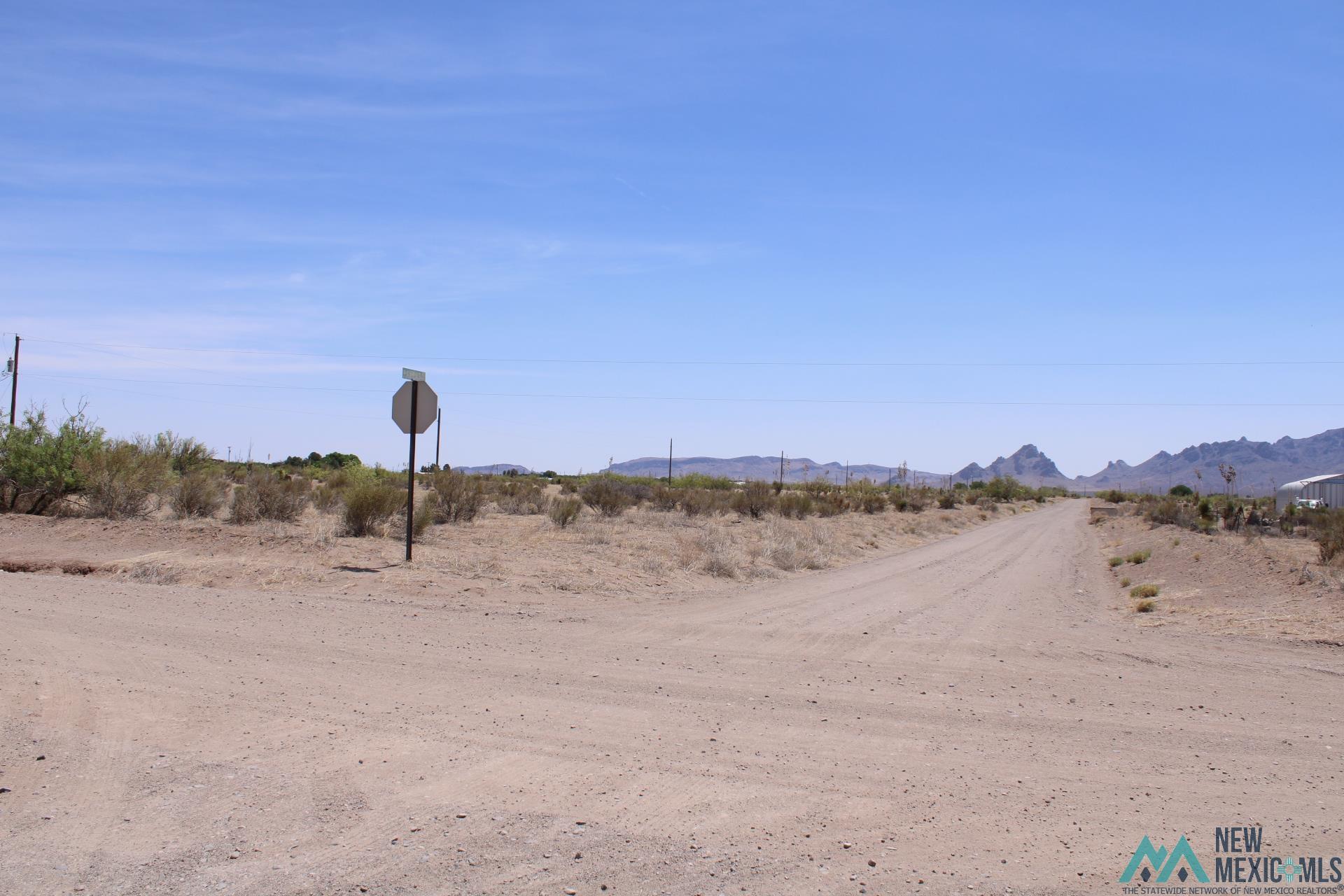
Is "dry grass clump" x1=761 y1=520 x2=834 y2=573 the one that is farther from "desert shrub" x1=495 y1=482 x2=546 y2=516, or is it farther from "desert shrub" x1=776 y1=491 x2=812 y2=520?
"desert shrub" x1=776 y1=491 x2=812 y2=520

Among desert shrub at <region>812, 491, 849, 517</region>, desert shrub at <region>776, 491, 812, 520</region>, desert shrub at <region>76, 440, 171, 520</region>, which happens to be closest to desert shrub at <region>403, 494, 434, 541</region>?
desert shrub at <region>76, 440, 171, 520</region>

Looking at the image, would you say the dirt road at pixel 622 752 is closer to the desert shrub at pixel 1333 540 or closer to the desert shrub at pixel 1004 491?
the desert shrub at pixel 1333 540

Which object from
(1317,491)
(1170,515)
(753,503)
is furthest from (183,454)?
(1317,491)

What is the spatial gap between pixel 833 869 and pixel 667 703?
3598mm

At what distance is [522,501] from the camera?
37.7 metres

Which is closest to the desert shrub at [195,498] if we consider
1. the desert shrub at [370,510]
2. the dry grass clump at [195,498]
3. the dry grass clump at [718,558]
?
the dry grass clump at [195,498]

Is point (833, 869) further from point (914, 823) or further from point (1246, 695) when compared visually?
point (1246, 695)

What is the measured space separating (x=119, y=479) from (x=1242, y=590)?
2578 cm

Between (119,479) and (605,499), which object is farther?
(605,499)

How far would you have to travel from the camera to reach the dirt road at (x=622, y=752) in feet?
17.1

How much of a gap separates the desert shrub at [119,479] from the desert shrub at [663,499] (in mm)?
20242

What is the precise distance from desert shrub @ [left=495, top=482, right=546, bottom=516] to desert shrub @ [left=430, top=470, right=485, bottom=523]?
5099 millimetres

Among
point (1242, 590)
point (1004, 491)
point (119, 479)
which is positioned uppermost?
point (1004, 491)

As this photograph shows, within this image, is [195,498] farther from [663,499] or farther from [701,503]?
[663,499]
